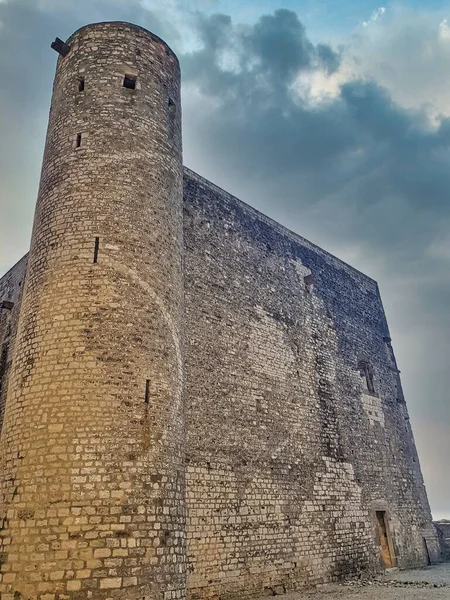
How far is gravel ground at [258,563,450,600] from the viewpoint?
34.3ft

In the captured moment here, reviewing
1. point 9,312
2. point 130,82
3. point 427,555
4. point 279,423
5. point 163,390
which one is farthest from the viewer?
point 427,555

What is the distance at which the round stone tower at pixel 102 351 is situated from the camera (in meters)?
6.87

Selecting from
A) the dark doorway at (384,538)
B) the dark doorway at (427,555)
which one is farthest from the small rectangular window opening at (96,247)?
the dark doorway at (427,555)

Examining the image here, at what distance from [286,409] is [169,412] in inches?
246

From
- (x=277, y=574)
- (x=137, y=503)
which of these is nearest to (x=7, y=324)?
(x=137, y=503)

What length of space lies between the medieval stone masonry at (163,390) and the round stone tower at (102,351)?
0.03 meters

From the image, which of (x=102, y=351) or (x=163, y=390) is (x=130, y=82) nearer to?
(x=102, y=351)

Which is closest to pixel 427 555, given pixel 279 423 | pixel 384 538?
pixel 384 538

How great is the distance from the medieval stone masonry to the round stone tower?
31 mm

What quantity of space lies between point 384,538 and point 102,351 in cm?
1319

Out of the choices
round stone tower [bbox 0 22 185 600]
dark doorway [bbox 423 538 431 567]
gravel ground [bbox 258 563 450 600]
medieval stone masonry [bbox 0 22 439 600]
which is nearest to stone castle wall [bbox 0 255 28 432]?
medieval stone masonry [bbox 0 22 439 600]

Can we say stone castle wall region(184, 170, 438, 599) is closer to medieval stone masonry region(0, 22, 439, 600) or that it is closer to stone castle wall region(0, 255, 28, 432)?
medieval stone masonry region(0, 22, 439, 600)

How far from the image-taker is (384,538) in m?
16.2

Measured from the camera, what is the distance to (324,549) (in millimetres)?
13195
